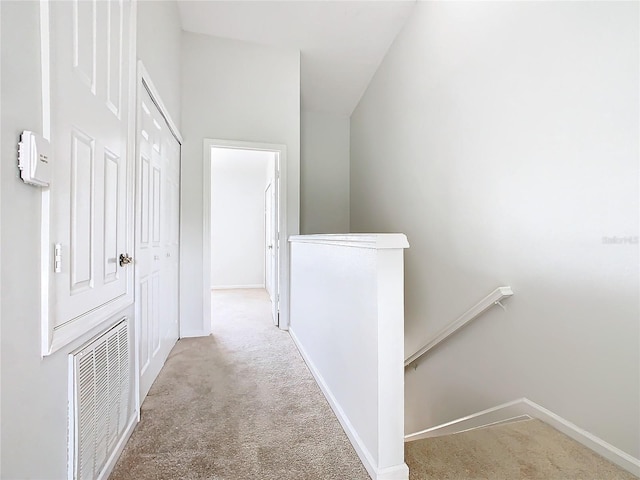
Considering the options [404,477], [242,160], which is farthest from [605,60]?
[242,160]

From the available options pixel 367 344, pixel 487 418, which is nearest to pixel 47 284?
pixel 367 344

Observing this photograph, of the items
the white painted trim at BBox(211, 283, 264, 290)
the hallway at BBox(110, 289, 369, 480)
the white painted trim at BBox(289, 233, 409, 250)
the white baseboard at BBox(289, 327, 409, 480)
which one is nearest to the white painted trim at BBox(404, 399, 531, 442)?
the white baseboard at BBox(289, 327, 409, 480)

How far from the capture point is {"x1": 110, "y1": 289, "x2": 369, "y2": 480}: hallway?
4.08 ft

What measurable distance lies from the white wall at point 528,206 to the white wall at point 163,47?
2.09m

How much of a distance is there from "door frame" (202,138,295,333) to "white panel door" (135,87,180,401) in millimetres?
282

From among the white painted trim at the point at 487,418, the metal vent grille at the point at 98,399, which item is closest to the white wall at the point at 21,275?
the metal vent grille at the point at 98,399

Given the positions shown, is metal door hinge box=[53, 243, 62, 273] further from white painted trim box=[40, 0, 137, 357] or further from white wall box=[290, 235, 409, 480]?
white wall box=[290, 235, 409, 480]

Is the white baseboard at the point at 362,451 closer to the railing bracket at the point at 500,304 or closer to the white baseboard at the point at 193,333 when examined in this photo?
the railing bracket at the point at 500,304

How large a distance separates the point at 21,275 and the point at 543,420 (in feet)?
7.43

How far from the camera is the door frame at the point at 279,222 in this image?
9.84 ft

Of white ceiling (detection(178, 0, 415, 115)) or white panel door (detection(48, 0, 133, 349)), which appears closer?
white panel door (detection(48, 0, 133, 349))

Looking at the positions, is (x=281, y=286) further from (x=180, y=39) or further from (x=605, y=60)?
(x=605, y=60)

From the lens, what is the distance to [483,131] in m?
1.93

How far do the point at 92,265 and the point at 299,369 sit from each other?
1569 mm
